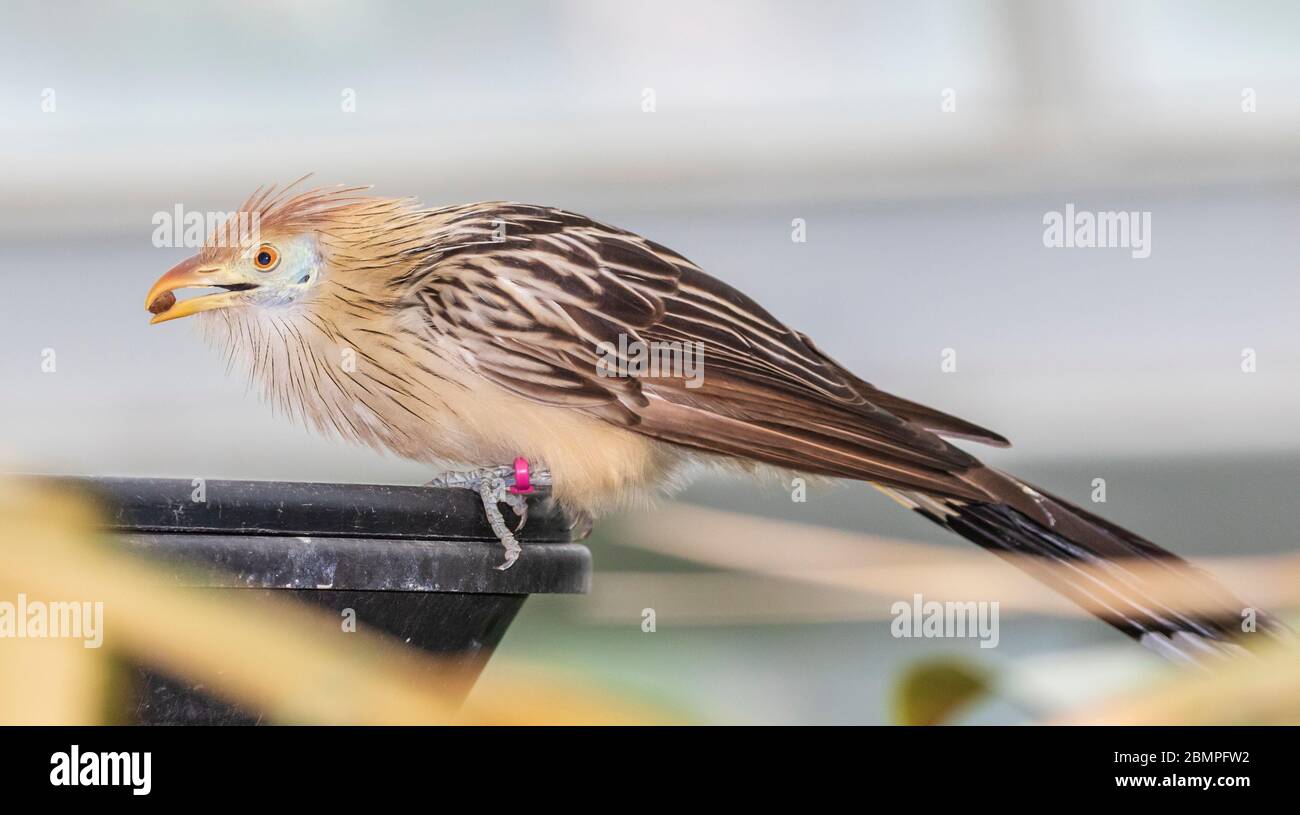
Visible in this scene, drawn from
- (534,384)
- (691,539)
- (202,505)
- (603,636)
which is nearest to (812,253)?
(691,539)

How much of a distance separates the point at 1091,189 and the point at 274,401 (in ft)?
4.86

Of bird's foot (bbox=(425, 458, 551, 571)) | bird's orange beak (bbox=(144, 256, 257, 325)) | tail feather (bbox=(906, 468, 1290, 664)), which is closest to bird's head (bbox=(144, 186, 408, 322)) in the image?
bird's orange beak (bbox=(144, 256, 257, 325))

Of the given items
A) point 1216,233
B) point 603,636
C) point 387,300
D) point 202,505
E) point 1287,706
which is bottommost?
point 603,636

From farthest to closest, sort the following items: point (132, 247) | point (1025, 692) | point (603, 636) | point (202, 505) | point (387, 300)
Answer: point (132, 247) < point (603, 636) < point (387, 300) < point (1025, 692) < point (202, 505)

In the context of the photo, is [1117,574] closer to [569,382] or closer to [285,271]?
[569,382]

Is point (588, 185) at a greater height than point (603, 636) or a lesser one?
greater

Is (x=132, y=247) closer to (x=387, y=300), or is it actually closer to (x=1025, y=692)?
(x=387, y=300)

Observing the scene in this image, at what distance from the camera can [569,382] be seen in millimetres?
1324

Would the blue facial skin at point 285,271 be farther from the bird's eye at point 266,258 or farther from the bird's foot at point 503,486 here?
the bird's foot at point 503,486

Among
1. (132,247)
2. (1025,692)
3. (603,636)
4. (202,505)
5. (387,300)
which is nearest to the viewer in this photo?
(202,505)

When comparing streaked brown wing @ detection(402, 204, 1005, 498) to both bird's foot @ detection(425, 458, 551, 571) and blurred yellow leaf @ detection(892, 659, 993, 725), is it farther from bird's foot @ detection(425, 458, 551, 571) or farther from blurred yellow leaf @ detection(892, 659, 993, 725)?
blurred yellow leaf @ detection(892, 659, 993, 725)

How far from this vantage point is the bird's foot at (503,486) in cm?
96

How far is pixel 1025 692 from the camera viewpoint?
1271 mm

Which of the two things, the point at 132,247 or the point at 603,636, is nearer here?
the point at 603,636
